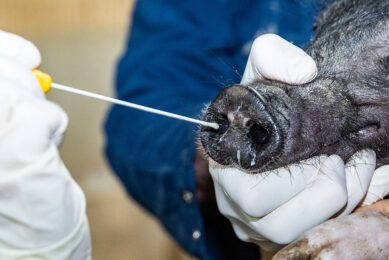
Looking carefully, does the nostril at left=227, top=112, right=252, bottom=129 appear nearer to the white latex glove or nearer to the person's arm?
the white latex glove

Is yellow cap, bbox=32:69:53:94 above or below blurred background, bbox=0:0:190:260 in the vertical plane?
above

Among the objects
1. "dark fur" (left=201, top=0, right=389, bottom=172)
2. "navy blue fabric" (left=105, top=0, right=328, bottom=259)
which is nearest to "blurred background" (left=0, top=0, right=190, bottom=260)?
"navy blue fabric" (left=105, top=0, right=328, bottom=259)

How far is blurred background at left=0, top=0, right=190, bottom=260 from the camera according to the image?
3.15m

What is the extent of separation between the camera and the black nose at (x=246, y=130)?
3.28 ft

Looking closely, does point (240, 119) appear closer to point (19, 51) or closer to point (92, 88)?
point (19, 51)

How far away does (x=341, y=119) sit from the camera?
1144 millimetres

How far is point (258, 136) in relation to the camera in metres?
1.02

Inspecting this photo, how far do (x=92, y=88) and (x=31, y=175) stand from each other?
2.48 m

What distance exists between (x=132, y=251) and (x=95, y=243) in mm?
207

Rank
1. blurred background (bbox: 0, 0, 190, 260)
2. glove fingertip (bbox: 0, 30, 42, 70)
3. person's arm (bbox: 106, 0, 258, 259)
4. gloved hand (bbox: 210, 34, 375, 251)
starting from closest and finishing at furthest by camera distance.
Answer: glove fingertip (bbox: 0, 30, 42, 70)
gloved hand (bbox: 210, 34, 375, 251)
person's arm (bbox: 106, 0, 258, 259)
blurred background (bbox: 0, 0, 190, 260)

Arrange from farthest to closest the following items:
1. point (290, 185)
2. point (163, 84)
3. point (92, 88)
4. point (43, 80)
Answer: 1. point (92, 88)
2. point (163, 84)
3. point (290, 185)
4. point (43, 80)

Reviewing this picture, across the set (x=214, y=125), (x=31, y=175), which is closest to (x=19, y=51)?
(x=31, y=175)

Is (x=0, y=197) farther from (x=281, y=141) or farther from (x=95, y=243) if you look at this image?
(x=95, y=243)

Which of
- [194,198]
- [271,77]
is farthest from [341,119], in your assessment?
[194,198]
